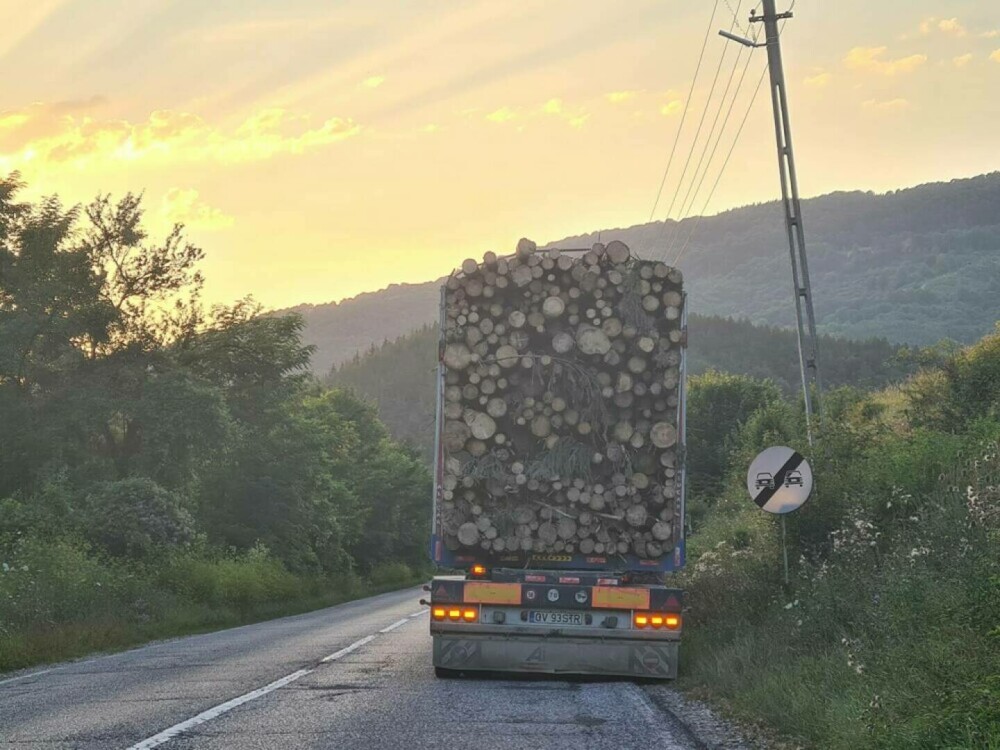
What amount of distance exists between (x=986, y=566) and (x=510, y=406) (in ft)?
15.7

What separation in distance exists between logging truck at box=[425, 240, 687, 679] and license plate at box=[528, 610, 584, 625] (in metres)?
0.01

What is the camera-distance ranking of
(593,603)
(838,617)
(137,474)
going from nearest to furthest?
(838,617), (593,603), (137,474)

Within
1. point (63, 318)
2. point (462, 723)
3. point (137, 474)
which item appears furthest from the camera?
point (63, 318)

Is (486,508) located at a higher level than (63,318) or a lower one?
lower

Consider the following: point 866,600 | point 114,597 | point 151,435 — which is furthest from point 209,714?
point 151,435

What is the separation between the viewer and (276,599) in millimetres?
32281

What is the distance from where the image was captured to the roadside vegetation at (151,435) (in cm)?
2591

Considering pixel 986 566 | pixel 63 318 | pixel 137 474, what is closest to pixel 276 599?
pixel 137 474

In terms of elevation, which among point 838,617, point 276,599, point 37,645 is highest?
point 838,617

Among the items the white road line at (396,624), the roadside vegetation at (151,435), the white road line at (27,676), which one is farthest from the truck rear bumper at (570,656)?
the roadside vegetation at (151,435)

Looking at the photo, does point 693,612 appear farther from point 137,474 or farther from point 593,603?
point 137,474

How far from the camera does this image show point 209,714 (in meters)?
8.30

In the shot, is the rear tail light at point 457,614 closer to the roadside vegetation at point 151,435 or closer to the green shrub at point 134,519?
the roadside vegetation at point 151,435

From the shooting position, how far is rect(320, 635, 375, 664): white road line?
13.1 m
